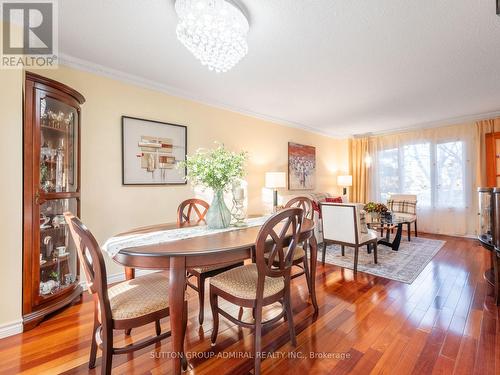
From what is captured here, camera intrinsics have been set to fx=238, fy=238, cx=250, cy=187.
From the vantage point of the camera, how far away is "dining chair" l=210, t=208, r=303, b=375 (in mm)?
1370

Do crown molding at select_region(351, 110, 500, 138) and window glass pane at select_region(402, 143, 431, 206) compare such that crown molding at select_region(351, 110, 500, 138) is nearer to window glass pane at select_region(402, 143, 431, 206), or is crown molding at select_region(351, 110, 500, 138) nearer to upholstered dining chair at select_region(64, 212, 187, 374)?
window glass pane at select_region(402, 143, 431, 206)

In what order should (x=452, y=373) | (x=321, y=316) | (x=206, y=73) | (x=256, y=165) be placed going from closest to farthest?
(x=452, y=373) < (x=321, y=316) < (x=206, y=73) < (x=256, y=165)

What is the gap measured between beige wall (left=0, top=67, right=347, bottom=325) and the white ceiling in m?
0.24

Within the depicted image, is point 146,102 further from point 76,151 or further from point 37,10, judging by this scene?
point 37,10

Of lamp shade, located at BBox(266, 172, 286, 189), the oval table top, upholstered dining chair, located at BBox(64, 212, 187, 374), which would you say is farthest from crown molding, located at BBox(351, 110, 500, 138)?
upholstered dining chair, located at BBox(64, 212, 187, 374)

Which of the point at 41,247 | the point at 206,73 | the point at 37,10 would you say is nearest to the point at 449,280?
the point at 206,73

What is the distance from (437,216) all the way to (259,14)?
540 centimetres

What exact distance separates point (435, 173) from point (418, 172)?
300mm

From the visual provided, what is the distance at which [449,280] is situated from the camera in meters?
2.67

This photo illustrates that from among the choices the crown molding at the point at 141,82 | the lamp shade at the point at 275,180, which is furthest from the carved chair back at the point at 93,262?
the lamp shade at the point at 275,180

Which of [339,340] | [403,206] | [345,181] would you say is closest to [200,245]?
[339,340]

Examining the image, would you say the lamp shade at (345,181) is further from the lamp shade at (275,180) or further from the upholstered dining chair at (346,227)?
the upholstered dining chair at (346,227)

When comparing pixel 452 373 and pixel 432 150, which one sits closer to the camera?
pixel 452 373

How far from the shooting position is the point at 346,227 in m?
2.97
